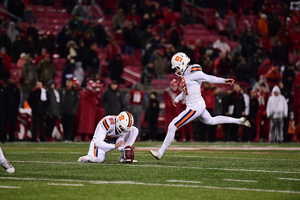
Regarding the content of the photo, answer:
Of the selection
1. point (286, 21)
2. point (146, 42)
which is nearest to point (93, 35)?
point (146, 42)

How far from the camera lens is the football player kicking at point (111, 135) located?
9.61 m

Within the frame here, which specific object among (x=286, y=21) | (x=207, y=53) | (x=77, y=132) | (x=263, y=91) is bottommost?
(x=77, y=132)

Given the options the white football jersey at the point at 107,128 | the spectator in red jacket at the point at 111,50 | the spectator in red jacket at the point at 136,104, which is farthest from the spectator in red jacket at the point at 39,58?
the white football jersey at the point at 107,128

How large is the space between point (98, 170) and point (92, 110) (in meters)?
10.8

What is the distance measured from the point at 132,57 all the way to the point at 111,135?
14.6m

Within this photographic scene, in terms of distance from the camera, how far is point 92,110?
771 inches

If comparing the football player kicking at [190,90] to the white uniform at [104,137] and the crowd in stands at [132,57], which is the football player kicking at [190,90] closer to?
the white uniform at [104,137]

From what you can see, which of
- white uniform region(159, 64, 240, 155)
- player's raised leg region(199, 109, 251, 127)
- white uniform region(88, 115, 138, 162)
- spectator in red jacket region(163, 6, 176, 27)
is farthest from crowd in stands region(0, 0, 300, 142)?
white uniform region(88, 115, 138, 162)

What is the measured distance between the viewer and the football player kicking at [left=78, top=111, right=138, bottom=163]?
9609mm

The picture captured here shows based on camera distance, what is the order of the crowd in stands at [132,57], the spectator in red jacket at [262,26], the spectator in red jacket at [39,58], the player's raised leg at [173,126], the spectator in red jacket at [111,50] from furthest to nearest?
the spectator in red jacket at [262,26] < the spectator in red jacket at [111,50] < the spectator in red jacket at [39,58] < the crowd in stands at [132,57] < the player's raised leg at [173,126]

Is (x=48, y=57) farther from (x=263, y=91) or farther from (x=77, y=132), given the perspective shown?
(x=263, y=91)

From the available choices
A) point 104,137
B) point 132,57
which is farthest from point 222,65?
point 104,137

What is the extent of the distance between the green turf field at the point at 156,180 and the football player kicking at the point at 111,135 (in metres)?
0.25

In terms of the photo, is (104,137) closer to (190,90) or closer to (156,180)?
(190,90)
